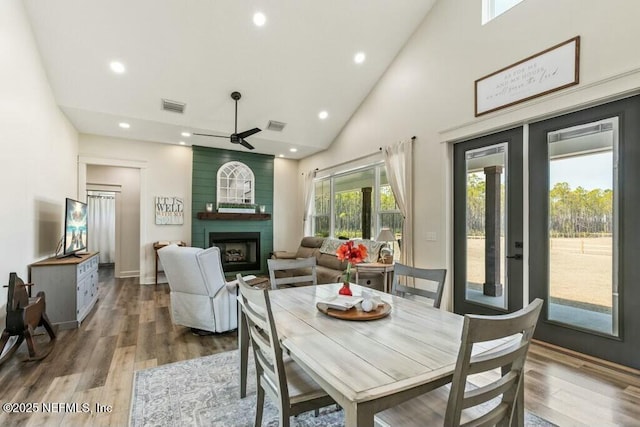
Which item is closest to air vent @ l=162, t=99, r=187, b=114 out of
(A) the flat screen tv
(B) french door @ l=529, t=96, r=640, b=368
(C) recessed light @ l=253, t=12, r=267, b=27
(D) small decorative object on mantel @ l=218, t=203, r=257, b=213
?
(C) recessed light @ l=253, t=12, r=267, b=27

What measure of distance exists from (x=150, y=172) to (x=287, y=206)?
3.26 m

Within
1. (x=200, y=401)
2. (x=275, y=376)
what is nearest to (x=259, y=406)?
(x=275, y=376)

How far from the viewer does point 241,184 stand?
297 inches

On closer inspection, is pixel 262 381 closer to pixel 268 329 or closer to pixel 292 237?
pixel 268 329

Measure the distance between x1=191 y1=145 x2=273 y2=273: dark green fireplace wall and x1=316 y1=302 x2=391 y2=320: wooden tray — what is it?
18.8 ft

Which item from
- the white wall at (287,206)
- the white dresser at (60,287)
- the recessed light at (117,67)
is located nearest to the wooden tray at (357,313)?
the white dresser at (60,287)

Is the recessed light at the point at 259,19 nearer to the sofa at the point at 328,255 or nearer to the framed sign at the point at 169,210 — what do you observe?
the sofa at the point at 328,255

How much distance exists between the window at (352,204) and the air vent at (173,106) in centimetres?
331

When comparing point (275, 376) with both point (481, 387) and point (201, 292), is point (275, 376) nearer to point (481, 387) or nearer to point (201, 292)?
point (481, 387)

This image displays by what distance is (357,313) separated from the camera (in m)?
1.78

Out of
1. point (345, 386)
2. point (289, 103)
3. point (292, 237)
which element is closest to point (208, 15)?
point (289, 103)

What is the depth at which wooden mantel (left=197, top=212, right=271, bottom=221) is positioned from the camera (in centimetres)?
687

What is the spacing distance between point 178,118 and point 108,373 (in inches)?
166

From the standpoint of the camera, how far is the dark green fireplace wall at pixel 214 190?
696 centimetres
